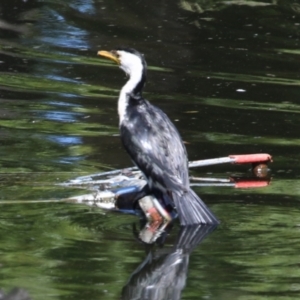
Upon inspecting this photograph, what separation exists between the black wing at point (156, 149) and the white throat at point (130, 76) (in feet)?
0.44

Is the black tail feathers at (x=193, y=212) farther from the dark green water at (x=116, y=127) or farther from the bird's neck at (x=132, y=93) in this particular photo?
the bird's neck at (x=132, y=93)

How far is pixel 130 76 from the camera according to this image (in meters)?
7.55

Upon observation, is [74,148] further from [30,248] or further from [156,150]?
[30,248]

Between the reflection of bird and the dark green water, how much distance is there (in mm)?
191

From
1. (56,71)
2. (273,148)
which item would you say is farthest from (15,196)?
(56,71)

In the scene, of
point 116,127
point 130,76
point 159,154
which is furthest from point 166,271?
point 116,127

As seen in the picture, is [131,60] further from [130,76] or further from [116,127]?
[116,127]

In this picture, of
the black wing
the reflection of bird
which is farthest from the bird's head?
the black wing

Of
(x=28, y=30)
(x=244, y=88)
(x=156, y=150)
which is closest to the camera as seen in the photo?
(x=156, y=150)

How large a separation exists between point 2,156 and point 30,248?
206 centimetres

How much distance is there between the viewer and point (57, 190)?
738 centimetres

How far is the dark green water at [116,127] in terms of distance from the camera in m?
5.90

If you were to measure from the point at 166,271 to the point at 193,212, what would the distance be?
0.86 metres

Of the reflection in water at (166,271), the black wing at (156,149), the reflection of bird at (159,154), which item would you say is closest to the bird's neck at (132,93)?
the reflection of bird at (159,154)
